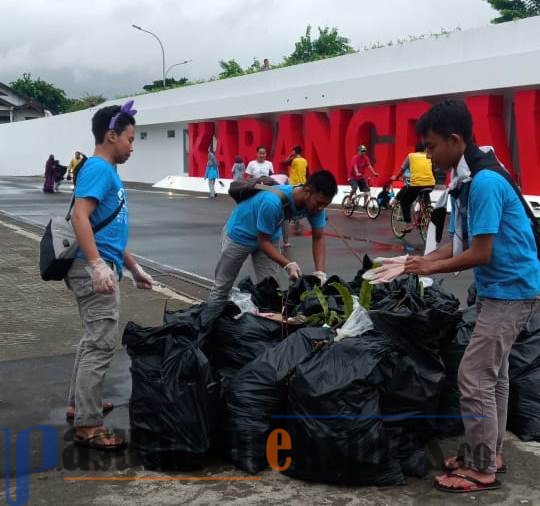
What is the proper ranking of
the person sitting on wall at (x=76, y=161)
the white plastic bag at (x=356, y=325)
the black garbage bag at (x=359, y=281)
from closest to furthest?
1. the white plastic bag at (x=356, y=325)
2. the person sitting on wall at (x=76, y=161)
3. the black garbage bag at (x=359, y=281)

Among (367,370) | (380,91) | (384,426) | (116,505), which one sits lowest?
(116,505)

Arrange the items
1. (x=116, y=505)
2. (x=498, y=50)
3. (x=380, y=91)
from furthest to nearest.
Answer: (x=380, y=91), (x=498, y=50), (x=116, y=505)

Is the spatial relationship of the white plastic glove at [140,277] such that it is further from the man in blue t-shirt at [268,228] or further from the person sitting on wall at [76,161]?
the person sitting on wall at [76,161]

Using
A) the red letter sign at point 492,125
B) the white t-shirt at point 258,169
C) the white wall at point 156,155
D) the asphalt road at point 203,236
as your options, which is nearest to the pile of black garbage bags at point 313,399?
the asphalt road at point 203,236

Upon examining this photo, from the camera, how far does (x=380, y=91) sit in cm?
2048

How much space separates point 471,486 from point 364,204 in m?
14.6

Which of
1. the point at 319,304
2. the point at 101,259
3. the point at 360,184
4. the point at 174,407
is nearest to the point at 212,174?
the point at 360,184

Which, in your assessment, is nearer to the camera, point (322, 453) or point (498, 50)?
point (322, 453)

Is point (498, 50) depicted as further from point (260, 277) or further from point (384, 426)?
point (384, 426)

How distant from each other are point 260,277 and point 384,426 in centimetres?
198

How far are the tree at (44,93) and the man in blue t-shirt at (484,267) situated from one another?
91.3 metres

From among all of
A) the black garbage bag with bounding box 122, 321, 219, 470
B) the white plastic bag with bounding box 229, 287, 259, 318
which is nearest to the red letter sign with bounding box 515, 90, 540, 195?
the white plastic bag with bounding box 229, 287, 259, 318

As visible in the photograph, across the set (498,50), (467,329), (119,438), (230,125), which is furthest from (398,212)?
(230,125)

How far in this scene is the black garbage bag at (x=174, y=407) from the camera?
11.3 feet
